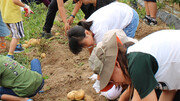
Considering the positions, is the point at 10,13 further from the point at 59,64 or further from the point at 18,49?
the point at 59,64

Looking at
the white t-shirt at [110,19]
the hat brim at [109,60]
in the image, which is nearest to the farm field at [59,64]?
the white t-shirt at [110,19]

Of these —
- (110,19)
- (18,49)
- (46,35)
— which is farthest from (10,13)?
(110,19)

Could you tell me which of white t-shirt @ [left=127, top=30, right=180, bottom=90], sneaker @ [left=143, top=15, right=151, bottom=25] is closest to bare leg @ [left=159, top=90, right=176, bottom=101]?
white t-shirt @ [left=127, top=30, right=180, bottom=90]

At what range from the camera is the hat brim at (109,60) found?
134 centimetres

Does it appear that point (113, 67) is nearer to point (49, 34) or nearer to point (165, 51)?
point (165, 51)

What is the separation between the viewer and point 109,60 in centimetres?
136

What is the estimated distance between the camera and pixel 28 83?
95.5 inches

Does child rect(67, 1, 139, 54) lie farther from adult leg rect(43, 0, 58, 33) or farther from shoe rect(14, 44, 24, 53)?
shoe rect(14, 44, 24, 53)

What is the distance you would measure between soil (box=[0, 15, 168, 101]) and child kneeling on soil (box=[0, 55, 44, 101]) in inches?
10.6

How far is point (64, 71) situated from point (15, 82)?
36.1 inches

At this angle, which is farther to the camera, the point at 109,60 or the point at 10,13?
the point at 10,13

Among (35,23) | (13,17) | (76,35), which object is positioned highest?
(76,35)

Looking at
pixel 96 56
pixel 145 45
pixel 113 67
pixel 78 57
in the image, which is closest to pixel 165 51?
pixel 145 45

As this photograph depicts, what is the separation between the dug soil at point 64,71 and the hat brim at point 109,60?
1.14m
